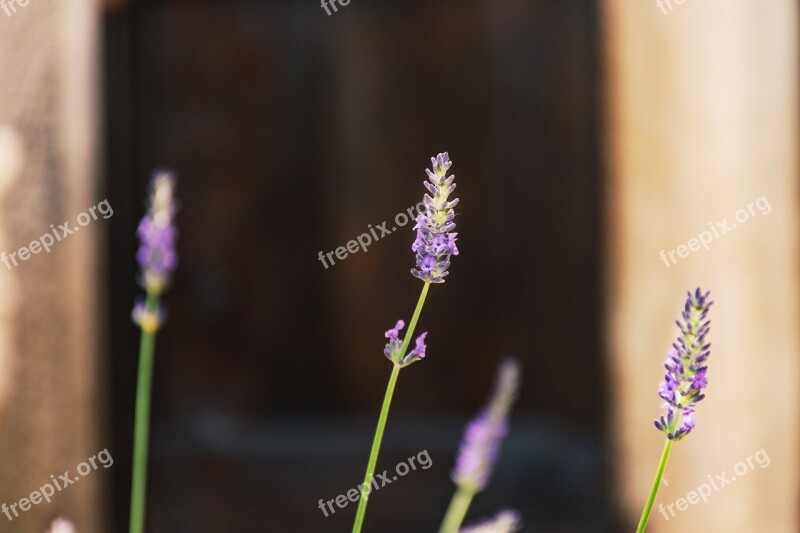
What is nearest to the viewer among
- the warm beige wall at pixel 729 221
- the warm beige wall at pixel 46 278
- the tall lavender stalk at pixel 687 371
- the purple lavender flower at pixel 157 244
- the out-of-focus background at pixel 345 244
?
Result: the tall lavender stalk at pixel 687 371

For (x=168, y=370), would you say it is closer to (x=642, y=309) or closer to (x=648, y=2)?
(x=642, y=309)

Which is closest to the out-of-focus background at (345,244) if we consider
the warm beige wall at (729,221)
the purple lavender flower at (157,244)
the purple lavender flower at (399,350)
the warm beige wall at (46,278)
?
the warm beige wall at (729,221)

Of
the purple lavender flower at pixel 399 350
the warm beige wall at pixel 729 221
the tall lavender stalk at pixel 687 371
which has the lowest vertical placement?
the tall lavender stalk at pixel 687 371

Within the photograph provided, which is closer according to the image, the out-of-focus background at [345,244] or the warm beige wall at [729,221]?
the warm beige wall at [729,221]

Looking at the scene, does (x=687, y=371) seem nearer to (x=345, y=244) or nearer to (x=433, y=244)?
(x=433, y=244)

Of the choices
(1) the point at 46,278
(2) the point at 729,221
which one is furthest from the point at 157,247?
(2) the point at 729,221

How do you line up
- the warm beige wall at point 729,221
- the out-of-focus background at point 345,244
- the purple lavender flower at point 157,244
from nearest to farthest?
the purple lavender flower at point 157,244 < the warm beige wall at point 729,221 < the out-of-focus background at point 345,244

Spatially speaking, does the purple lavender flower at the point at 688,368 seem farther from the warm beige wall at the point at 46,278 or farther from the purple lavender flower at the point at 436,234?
the warm beige wall at the point at 46,278
